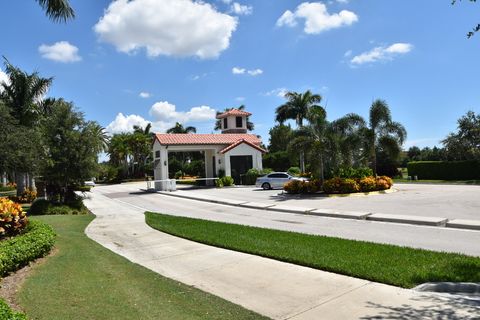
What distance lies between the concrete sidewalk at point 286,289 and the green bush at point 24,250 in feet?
5.37

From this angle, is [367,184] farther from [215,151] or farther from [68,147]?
[215,151]

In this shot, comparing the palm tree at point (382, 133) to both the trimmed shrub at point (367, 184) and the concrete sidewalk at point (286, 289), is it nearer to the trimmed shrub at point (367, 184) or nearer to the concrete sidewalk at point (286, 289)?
the trimmed shrub at point (367, 184)

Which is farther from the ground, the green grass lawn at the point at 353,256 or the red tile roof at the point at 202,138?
the red tile roof at the point at 202,138

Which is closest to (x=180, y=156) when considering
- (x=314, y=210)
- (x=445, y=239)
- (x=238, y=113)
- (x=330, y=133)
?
(x=238, y=113)

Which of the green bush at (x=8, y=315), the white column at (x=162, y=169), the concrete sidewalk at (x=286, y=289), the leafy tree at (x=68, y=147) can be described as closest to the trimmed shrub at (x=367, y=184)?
the leafy tree at (x=68, y=147)

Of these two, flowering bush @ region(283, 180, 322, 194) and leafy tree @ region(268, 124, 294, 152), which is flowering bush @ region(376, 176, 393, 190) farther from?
leafy tree @ region(268, 124, 294, 152)

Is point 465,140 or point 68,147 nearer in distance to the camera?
point 68,147

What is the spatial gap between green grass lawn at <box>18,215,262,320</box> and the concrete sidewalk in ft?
1.36

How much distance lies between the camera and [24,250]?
323 inches

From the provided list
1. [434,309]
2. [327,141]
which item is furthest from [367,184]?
[434,309]

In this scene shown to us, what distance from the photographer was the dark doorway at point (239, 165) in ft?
131

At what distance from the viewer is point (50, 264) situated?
8.27 meters

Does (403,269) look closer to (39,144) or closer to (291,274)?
(291,274)

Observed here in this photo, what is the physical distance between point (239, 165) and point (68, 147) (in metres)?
21.8
